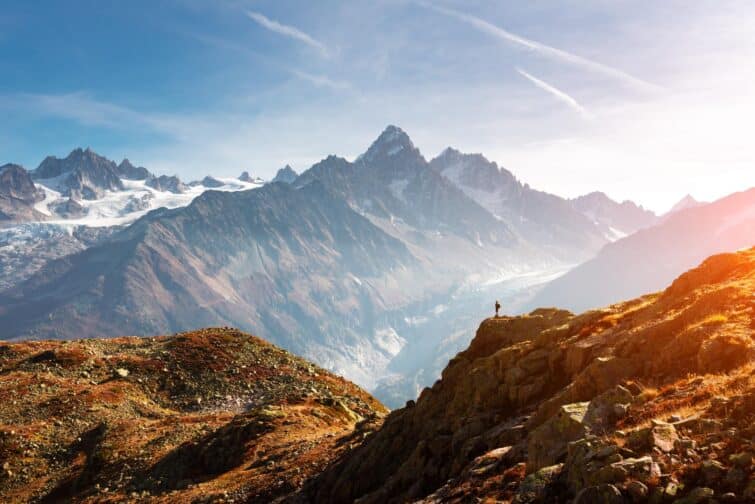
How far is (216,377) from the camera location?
68625 millimetres

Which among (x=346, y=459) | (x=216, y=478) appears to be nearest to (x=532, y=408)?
(x=346, y=459)

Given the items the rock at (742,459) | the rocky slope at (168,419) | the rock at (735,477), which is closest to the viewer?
the rock at (735,477)

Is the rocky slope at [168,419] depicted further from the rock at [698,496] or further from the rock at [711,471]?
the rock at [711,471]

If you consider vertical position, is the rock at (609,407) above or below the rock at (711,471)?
above

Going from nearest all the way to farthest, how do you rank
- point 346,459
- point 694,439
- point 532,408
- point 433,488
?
1. point 694,439
2. point 433,488
3. point 532,408
4. point 346,459

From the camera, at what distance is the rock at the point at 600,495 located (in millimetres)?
13016

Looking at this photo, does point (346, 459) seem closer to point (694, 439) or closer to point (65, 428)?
point (694, 439)

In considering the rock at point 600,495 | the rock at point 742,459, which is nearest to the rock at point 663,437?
the rock at point 742,459

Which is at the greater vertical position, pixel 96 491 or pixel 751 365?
pixel 751 365

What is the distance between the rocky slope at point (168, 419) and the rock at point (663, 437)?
24.1 metres

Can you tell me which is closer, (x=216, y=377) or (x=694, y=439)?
(x=694, y=439)

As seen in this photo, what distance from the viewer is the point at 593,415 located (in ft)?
59.8

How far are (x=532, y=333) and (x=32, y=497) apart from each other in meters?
43.0

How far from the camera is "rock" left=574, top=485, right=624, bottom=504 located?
1302 cm
